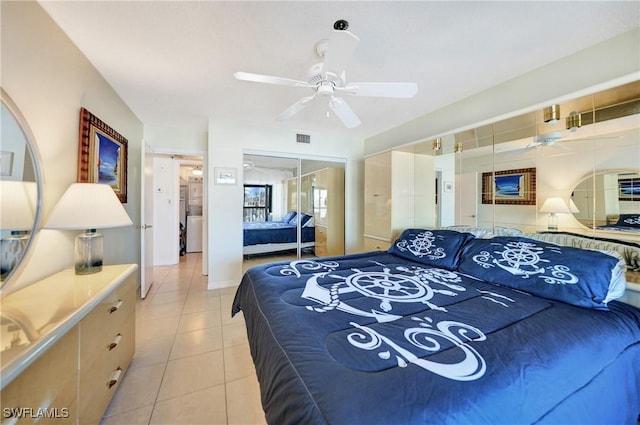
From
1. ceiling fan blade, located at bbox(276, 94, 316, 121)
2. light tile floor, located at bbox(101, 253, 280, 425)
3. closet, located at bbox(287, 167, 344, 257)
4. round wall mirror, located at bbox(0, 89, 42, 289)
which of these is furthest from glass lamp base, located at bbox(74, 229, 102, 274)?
closet, located at bbox(287, 167, 344, 257)

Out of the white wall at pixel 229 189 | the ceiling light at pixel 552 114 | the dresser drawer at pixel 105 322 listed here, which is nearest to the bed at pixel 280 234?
the white wall at pixel 229 189

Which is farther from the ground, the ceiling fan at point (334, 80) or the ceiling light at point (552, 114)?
the ceiling fan at point (334, 80)

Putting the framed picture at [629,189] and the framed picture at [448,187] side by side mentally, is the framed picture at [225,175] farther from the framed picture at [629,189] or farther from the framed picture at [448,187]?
the framed picture at [629,189]

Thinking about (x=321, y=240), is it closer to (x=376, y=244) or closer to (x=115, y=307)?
(x=376, y=244)

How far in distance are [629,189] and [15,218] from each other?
3.78 meters

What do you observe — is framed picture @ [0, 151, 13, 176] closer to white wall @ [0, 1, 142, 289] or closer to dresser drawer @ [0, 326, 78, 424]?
white wall @ [0, 1, 142, 289]

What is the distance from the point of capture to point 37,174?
4.65 ft

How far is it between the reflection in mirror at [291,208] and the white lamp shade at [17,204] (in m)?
2.58

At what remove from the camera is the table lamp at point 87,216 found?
1.48 m

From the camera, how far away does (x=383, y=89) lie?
1.74 metres

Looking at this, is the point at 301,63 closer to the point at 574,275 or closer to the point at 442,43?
the point at 442,43

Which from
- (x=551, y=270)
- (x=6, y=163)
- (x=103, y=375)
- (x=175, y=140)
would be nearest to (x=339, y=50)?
(x=6, y=163)

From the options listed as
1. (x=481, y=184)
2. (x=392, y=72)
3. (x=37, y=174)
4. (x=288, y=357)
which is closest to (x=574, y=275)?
(x=481, y=184)

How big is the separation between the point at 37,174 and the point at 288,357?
Result: 5.96 ft
